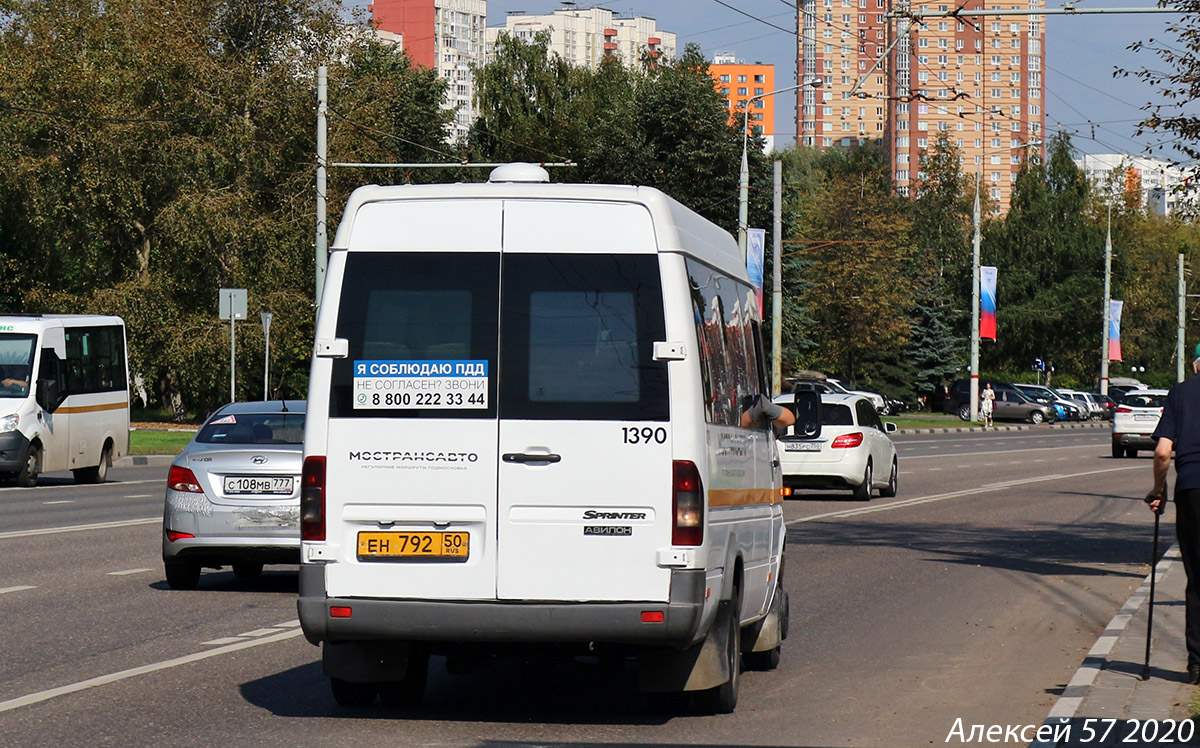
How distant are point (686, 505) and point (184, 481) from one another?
267 inches

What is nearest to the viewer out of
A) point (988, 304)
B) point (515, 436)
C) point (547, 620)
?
point (547, 620)

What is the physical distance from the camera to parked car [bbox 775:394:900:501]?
83.7 feet

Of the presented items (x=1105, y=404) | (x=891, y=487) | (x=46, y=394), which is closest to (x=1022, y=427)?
(x=1105, y=404)

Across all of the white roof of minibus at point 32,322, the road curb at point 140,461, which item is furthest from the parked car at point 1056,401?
the white roof of minibus at point 32,322

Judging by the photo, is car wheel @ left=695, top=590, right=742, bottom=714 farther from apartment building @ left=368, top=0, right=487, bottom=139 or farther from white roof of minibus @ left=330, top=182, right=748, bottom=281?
apartment building @ left=368, top=0, right=487, bottom=139

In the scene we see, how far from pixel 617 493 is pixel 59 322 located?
23140 millimetres

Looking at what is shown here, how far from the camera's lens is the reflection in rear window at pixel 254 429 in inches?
540

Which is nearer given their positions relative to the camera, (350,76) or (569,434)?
(569,434)

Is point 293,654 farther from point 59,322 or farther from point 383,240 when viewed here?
point 59,322

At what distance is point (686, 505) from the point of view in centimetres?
746

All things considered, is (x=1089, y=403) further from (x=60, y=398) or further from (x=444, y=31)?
(x=444, y=31)

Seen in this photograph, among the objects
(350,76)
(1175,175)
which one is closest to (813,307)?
(350,76)

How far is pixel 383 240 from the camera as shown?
7805 millimetres

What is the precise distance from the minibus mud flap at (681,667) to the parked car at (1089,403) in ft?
263
